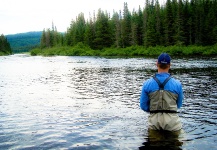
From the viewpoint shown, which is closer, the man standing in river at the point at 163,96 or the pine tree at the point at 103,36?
the man standing in river at the point at 163,96

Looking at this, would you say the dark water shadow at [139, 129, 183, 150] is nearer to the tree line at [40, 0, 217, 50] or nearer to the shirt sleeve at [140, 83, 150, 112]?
the shirt sleeve at [140, 83, 150, 112]

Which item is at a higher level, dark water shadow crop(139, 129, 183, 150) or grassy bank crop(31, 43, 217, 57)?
grassy bank crop(31, 43, 217, 57)

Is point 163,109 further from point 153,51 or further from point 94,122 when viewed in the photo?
point 153,51

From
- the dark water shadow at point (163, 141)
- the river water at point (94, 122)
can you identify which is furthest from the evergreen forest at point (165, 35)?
the dark water shadow at point (163, 141)

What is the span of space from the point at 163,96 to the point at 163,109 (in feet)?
1.10

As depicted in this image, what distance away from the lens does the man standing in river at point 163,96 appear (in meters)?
5.66

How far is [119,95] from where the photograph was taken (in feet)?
50.7

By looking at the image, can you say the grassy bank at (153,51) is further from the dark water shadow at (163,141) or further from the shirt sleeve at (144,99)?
the shirt sleeve at (144,99)

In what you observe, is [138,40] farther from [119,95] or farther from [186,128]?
[186,128]

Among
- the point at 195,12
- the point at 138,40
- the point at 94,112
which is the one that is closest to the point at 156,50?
the point at 138,40

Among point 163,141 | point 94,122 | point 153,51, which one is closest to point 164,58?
point 163,141

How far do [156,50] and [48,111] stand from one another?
61.9 m

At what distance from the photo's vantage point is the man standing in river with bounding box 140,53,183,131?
18.6ft

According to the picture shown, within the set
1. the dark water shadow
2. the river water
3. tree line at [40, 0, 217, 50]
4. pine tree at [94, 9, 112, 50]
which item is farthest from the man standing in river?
pine tree at [94, 9, 112, 50]
